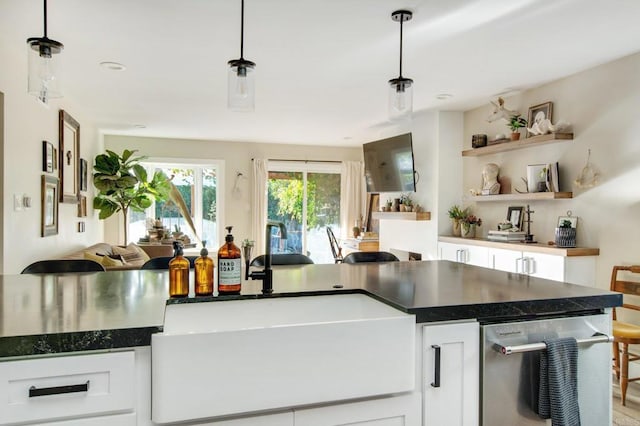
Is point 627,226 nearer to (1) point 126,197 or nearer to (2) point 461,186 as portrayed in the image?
(2) point 461,186

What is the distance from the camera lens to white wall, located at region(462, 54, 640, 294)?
3213 millimetres

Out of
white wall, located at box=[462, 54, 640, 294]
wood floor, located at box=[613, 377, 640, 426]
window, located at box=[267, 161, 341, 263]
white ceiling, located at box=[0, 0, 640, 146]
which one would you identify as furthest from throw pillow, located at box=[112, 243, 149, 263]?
wood floor, located at box=[613, 377, 640, 426]

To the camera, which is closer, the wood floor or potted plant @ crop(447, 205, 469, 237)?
the wood floor

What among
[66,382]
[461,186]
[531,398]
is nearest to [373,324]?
[531,398]

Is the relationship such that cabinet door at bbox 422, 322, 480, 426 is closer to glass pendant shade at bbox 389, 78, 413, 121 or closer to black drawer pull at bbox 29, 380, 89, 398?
black drawer pull at bbox 29, 380, 89, 398

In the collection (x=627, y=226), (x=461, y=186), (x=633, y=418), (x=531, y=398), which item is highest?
(x=461, y=186)

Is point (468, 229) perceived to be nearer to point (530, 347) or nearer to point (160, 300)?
point (530, 347)

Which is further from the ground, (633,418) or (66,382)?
(66,382)

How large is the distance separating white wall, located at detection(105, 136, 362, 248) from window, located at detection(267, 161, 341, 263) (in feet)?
0.81

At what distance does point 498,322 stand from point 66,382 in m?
1.30

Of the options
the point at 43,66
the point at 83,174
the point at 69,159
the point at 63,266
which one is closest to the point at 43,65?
the point at 43,66

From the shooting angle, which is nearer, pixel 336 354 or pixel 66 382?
pixel 66 382

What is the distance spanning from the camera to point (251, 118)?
5.43m

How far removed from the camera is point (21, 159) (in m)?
3.22
